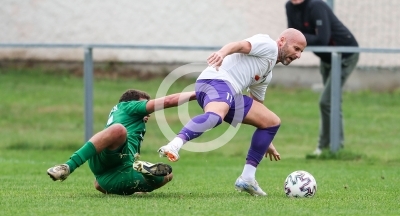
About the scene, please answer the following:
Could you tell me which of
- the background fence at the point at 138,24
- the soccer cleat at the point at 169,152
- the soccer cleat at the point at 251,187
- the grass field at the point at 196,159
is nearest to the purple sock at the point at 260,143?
the soccer cleat at the point at 251,187

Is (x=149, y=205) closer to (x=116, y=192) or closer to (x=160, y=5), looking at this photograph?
(x=116, y=192)

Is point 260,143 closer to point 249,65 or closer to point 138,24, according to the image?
point 249,65

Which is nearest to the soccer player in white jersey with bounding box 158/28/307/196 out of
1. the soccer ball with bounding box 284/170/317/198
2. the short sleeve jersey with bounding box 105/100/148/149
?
the soccer ball with bounding box 284/170/317/198

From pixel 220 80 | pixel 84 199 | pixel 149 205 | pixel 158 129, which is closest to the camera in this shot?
pixel 149 205

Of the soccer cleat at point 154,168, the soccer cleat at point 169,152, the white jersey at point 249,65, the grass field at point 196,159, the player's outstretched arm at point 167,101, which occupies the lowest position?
the grass field at point 196,159

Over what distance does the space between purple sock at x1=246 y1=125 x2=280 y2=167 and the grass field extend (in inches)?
13.8

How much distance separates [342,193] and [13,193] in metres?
3.09

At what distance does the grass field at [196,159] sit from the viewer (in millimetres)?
6902

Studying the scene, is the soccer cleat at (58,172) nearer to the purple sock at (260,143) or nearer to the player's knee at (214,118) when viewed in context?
the player's knee at (214,118)

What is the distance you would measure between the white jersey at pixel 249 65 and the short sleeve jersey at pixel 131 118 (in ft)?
2.29

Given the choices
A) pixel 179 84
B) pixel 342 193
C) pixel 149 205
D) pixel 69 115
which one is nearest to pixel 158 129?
pixel 69 115

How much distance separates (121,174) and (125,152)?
0.22m

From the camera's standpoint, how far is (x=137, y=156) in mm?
7641

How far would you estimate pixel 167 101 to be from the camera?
7.56 m
